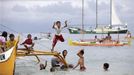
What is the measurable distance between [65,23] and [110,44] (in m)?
28.9

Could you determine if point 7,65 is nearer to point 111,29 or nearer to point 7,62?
point 7,62

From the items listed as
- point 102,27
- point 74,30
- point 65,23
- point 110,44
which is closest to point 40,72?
point 65,23

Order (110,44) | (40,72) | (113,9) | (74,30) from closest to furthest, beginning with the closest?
(40,72)
(110,44)
(113,9)
(74,30)

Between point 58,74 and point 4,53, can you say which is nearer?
point 4,53

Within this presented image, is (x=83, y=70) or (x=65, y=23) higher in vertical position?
(x=65, y=23)

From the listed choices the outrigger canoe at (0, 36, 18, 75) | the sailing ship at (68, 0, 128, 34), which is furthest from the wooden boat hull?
the sailing ship at (68, 0, 128, 34)

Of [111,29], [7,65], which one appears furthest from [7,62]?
[111,29]

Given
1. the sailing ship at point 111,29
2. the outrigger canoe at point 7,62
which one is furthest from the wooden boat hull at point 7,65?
the sailing ship at point 111,29

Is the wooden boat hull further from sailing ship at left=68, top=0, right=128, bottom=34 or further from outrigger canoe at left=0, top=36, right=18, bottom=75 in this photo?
sailing ship at left=68, top=0, right=128, bottom=34

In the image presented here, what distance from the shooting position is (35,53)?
765 inches

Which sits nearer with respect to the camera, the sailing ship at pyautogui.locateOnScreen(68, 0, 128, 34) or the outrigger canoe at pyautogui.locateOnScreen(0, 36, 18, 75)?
the outrigger canoe at pyautogui.locateOnScreen(0, 36, 18, 75)

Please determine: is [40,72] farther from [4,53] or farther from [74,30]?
[74,30]

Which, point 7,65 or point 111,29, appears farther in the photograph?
point 111,29

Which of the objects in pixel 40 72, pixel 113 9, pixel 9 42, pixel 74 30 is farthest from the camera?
pixel 74 30
